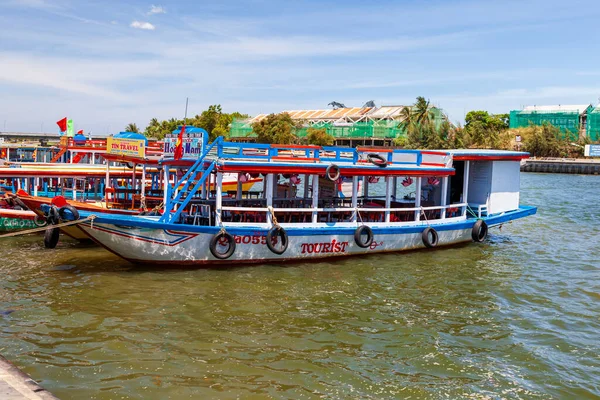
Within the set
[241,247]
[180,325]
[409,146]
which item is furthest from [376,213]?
[409,146]

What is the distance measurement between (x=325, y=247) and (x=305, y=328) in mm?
4866

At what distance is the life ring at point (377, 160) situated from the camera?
626 inches

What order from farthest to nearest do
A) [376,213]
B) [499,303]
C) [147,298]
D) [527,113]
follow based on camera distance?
1. [527,113]
2. [376,213]
3. [499,303]
4. [147,298]

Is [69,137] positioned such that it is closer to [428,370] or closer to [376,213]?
[376,213]

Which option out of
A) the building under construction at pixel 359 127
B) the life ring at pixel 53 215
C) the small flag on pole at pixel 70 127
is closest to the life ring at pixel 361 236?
the life ring at pixel 53 215

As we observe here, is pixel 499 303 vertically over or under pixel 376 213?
under

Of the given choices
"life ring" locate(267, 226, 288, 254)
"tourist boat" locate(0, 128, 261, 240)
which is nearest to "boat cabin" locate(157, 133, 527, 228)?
"life ring" locate(267, 226, 288, 254)

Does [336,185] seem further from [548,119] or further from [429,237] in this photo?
[548,119]


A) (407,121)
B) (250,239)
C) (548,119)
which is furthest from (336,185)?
(548,119)

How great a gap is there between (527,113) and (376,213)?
87812 mm

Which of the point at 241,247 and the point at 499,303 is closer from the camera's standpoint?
the point at 499,303

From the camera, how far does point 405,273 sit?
14.6 meters

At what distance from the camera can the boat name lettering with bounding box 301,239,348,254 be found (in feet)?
48.8

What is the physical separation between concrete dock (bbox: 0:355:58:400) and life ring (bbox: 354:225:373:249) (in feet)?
31.5
